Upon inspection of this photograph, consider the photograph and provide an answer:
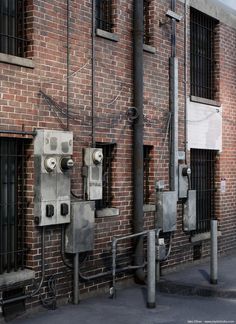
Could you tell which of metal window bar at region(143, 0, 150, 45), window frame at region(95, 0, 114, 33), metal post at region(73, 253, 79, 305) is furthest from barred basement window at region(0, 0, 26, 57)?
metal window bar at region(143, 0, 150, 45)

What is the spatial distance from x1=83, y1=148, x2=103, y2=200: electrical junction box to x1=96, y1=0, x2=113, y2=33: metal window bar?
230cm

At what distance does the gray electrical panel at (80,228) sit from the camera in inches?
331

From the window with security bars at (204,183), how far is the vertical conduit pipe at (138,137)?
8.55 ft

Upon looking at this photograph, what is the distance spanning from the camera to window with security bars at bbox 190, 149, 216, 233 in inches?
492

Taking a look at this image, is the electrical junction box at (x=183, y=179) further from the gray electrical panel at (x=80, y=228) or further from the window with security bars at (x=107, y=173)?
the gray electrical panel at (x=80, y=228)

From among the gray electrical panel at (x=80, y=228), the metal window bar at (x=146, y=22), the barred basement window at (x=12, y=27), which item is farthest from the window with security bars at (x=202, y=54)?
the barred basement window at (x=12, y=27)

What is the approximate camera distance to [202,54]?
42.2 ft

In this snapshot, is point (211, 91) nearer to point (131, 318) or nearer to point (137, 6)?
point (137, 6)

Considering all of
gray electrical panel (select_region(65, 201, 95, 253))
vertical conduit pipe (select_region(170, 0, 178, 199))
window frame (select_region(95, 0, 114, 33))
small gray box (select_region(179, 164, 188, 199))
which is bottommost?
gray electrical panel (select_region(65, 201, 95, 253))

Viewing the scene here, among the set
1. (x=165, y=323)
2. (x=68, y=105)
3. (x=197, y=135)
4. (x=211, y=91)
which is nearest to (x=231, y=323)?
(x=165, y=323)

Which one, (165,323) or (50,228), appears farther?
(50,228)

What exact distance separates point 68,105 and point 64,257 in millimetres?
2291

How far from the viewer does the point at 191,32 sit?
12.4 metres

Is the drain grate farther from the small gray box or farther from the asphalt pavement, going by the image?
the small gray box
